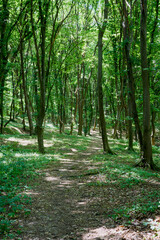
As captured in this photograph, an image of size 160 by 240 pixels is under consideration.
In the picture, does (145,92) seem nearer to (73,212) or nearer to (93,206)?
(93,206)

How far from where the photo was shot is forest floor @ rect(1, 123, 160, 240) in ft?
12.9

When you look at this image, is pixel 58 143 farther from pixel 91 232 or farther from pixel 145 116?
pixel 91 232

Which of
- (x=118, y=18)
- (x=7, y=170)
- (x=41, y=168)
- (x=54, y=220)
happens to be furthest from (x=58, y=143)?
(x=54, y=220)

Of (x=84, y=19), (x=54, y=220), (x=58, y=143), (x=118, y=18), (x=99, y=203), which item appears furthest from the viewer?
(x=84, y=19)

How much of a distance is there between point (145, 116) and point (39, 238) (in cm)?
685

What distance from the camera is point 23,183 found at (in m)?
6.99

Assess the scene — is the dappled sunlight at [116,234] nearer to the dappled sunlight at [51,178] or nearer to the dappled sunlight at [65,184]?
the dappled sunlight at [65,184]

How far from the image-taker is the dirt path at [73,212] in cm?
393

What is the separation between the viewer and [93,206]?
5.46 meters

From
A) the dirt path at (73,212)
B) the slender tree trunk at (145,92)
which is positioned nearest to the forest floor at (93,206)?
the dirt path at (73,212)

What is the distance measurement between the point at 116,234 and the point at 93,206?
175cm

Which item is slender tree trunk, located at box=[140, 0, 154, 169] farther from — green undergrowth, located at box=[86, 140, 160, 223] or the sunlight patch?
the sunlight patch

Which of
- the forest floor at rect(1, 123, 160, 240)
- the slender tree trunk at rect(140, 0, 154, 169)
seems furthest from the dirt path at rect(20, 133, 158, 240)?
the slender tree trunk at rect(140, 0, 154, 169)

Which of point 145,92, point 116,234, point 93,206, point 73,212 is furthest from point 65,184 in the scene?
point 145,92
